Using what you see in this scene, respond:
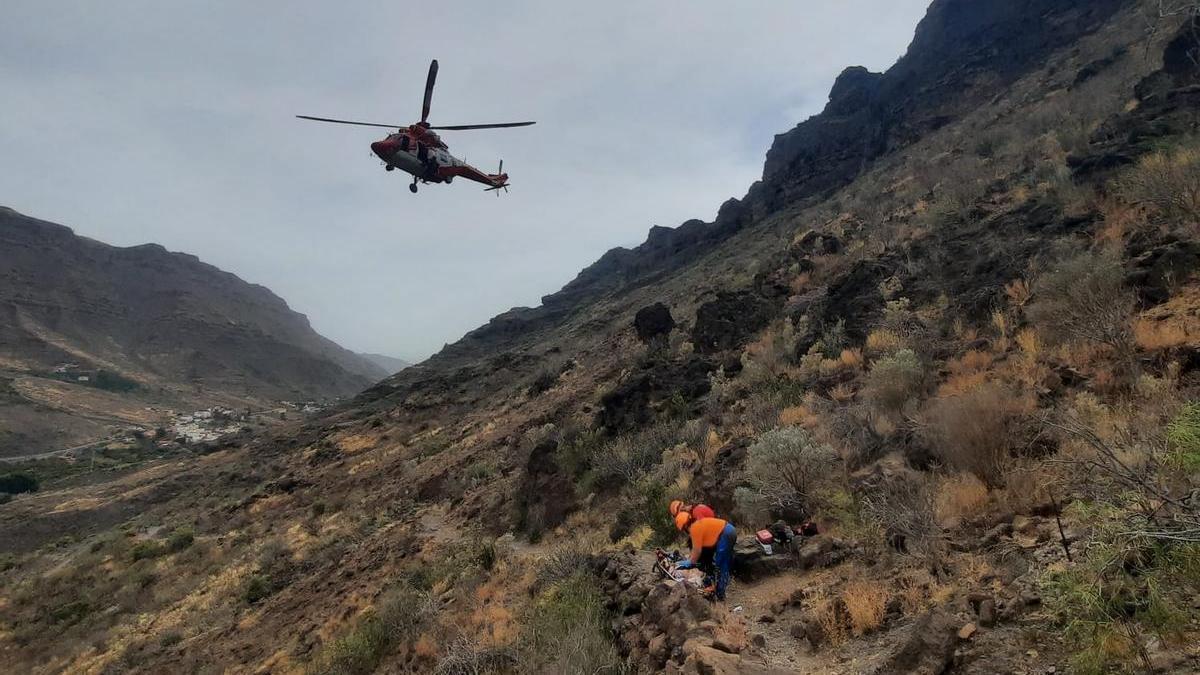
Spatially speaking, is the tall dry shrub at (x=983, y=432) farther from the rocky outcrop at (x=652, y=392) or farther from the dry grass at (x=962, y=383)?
the rocky outcrop at (x=652, y=392)

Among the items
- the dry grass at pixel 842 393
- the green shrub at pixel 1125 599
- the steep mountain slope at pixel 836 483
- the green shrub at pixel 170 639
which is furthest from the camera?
the green shrub at pixel 170 639

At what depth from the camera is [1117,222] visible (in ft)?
34.3

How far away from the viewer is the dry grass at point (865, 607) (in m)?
4.27

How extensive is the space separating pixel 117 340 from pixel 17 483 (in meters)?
74.3

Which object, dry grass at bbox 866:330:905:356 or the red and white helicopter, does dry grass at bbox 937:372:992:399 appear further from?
the red and white helicopter

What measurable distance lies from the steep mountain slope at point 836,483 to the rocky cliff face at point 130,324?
83.9m

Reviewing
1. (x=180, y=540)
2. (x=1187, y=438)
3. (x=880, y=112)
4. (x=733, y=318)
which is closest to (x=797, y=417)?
(x=1187, y=438)

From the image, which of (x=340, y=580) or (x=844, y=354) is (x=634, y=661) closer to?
(x=844, y=354)

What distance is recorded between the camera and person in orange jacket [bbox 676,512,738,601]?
229 inches

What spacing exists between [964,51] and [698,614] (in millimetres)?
57080

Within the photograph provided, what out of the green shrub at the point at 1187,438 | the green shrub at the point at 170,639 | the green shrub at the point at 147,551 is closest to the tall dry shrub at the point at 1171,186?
the green shrub at the point at 1187,438

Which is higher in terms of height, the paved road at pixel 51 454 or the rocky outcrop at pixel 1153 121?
the paved road at pixel 51 454

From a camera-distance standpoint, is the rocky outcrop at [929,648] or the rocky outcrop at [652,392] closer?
the rocky outcrop at [929,648]

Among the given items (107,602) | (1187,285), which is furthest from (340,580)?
Result: (1187,285)
